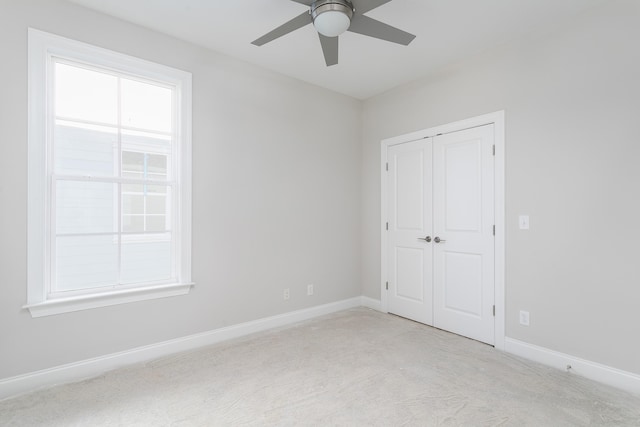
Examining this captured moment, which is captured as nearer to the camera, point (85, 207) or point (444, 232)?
point (85, 207)

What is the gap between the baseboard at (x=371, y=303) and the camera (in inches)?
160

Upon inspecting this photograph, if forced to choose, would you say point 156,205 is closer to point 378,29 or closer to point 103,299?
point 103,299

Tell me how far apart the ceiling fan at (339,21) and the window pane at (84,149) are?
145 centimetres

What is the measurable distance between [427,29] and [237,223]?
7.92ft

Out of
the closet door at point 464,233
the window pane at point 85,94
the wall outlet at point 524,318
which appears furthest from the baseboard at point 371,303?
the window pane at point 85,94

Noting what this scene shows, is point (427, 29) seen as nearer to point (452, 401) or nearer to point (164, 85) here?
point (164, 85)

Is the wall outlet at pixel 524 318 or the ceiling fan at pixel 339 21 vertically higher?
the ceiling fan at pixel 339 21

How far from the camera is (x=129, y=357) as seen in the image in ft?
8.39

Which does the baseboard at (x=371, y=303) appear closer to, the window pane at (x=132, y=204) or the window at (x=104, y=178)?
the window at (x=104, y=178)

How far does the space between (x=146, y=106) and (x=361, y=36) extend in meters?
1.94

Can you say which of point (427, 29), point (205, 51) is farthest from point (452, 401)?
point (205, 51)

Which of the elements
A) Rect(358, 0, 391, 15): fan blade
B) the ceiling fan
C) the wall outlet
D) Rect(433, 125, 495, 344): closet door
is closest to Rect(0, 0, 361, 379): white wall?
the ceiling fan

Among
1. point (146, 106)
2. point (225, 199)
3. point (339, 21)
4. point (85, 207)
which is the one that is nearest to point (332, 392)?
point (225, 199)

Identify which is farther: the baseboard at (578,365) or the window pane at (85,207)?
the window pane at (85,207)
